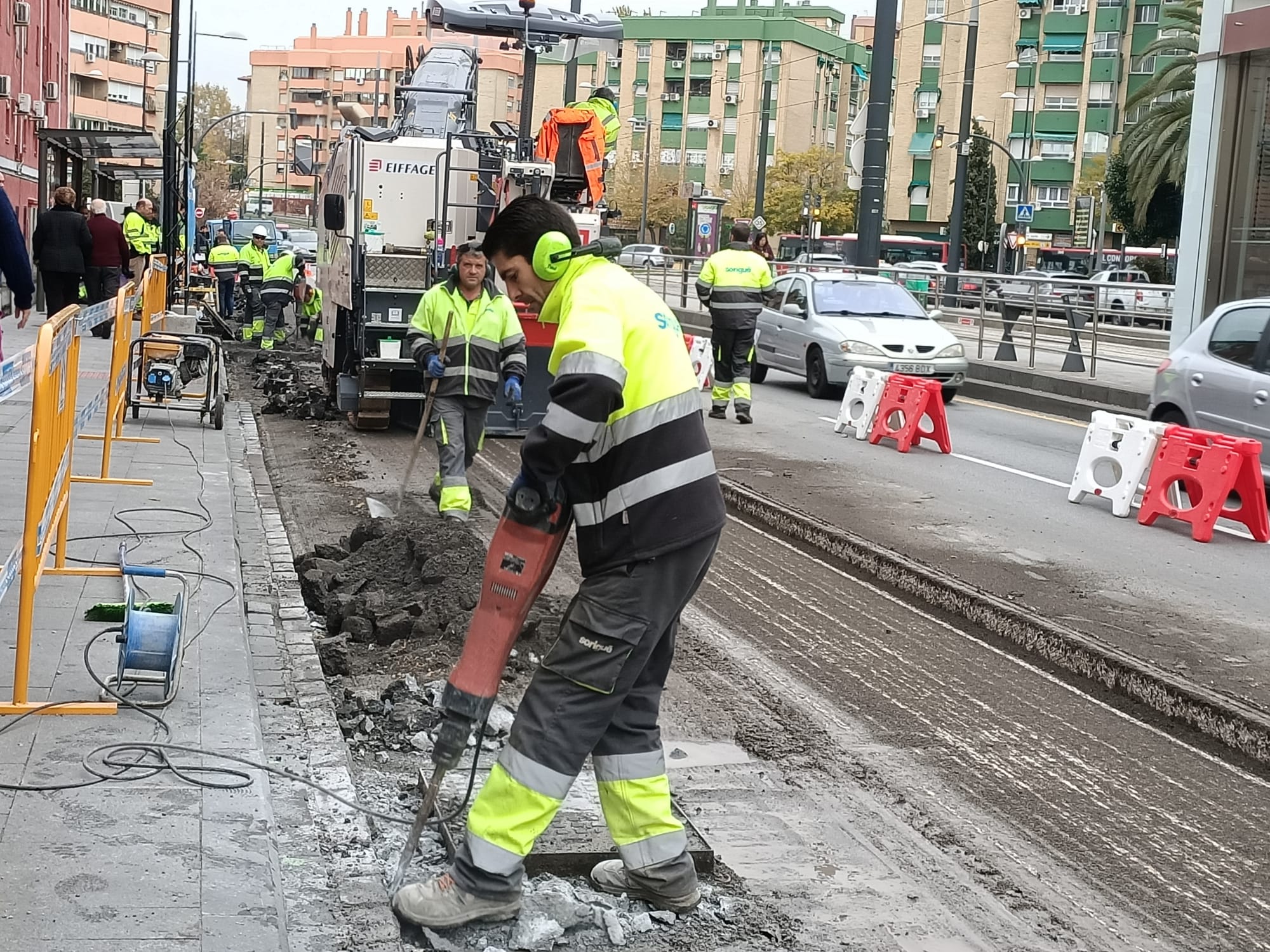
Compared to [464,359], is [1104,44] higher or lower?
higher

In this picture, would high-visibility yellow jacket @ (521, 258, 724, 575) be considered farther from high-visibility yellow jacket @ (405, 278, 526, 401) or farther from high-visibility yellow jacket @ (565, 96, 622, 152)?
high-visibility yellow jacket @ (565, 96, 622, 152)

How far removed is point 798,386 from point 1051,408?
3717mm

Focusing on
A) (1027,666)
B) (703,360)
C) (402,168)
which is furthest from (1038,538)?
(703,360)

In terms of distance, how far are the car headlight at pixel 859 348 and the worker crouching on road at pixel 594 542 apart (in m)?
15.4

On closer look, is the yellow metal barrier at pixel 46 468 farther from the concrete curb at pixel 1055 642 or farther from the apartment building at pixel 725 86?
the apartment building at pixel 725 86

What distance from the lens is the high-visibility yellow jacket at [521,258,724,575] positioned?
3826 millimetres

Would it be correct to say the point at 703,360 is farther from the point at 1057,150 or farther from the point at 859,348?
the point at 1057,150

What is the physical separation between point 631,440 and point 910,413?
11.2 metres

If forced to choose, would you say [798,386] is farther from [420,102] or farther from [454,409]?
[454,409]

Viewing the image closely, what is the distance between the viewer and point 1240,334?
12.3m

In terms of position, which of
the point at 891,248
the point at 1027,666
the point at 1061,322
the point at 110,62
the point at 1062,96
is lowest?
the point at 1027,666

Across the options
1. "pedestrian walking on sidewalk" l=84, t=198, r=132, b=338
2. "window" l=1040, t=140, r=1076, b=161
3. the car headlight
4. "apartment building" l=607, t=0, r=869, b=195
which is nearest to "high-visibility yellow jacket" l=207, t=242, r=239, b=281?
"pedestrian walking on sidewalk" l=84, t=198, r=132, b=338

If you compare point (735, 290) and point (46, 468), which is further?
point (735, 290)

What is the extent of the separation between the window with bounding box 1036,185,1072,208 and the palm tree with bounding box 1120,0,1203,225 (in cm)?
3424
